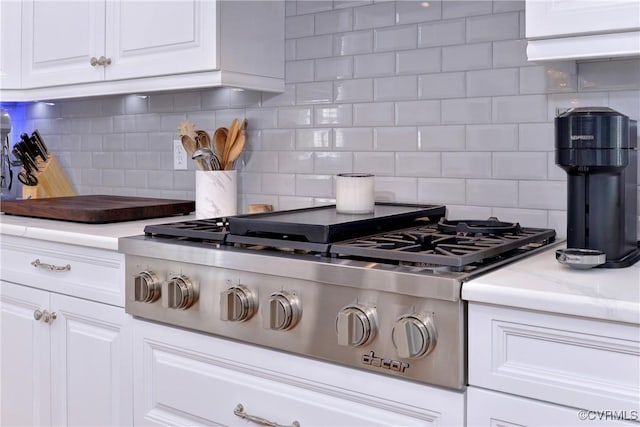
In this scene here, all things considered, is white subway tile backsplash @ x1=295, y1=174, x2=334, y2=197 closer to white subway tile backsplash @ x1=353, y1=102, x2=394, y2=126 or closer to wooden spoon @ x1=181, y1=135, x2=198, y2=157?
white subway tile backsplash @ x1=353, y1=102, x2=394, y2=126

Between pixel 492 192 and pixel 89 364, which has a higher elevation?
pixel 492 192

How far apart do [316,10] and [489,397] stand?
4.88ft

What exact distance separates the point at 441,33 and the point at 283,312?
1.04 meters

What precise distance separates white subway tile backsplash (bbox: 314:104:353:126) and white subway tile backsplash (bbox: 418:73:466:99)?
10.5 inches

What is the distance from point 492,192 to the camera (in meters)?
1.88

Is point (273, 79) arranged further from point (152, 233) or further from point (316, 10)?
point (152, 233)

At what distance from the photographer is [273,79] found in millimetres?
2266

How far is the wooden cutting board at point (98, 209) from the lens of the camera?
7.04 feet

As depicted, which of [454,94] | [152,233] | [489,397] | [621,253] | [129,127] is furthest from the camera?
[129,127]

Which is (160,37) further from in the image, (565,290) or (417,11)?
(565,290)

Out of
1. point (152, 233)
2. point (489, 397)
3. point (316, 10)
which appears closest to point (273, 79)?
point (316, 10)

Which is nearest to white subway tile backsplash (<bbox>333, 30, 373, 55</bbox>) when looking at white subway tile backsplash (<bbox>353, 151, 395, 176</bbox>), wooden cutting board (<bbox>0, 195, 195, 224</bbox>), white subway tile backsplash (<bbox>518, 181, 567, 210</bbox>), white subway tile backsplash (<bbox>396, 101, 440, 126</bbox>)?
white subway tile backsplash (<bbox>396, 101, 440, 126</bbox>)

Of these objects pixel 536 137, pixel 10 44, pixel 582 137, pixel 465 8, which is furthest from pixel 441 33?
pixel 10 44

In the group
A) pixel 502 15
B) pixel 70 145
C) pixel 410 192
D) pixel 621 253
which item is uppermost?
pixel 502 15
